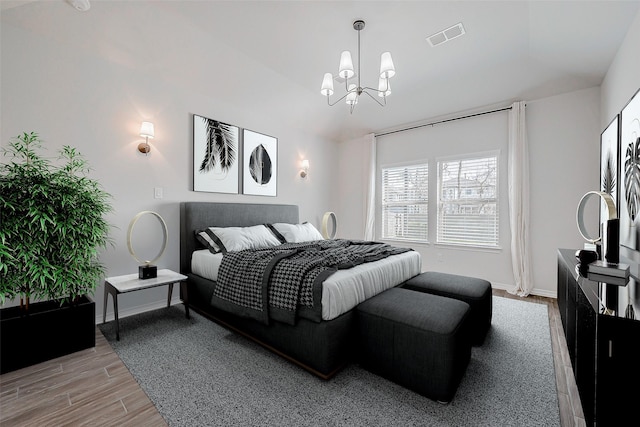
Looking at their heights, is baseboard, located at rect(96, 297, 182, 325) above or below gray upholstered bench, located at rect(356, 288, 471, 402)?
below

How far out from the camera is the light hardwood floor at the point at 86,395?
1484 mm

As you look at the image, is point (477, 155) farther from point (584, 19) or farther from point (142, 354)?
point (142, 354)

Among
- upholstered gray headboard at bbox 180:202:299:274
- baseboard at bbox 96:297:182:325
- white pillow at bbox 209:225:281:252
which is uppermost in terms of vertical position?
upholstered gray headboard at bbox 180:202:299:274

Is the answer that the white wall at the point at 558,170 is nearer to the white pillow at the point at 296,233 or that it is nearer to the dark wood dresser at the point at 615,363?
the dark wood dresser at the point at 615,363

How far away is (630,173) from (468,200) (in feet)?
7.00

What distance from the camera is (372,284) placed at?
2225mm

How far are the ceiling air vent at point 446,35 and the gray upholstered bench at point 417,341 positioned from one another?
2767mm

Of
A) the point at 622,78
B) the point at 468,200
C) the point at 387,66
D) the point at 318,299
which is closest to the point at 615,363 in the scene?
the point at 318,299

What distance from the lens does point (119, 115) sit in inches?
112

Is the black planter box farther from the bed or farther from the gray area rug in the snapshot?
the bed

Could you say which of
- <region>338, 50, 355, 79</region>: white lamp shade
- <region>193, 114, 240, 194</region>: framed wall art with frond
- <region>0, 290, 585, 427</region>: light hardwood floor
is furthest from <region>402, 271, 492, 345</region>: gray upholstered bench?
<region>193, 114, 240, 194</region>: framed wall art with frond

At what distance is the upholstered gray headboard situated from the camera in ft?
10.9

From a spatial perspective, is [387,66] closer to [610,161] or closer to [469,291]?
[469,291]

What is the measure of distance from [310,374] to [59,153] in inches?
115
